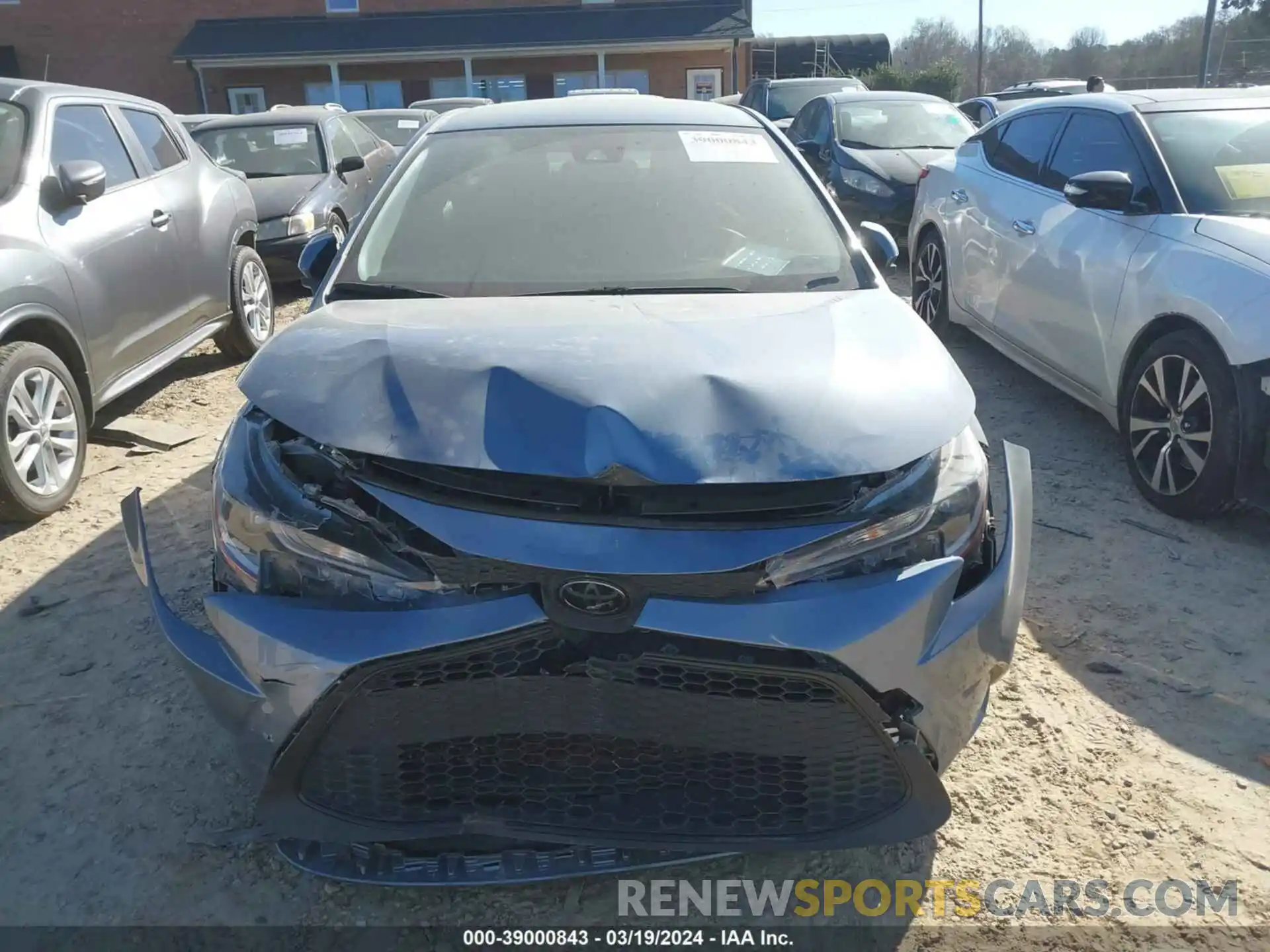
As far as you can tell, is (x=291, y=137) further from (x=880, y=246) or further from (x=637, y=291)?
(x=637, y=291)

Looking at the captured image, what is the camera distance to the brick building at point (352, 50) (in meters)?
28.0

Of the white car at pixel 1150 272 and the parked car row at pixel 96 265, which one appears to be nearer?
the white car at pixel 1150 272

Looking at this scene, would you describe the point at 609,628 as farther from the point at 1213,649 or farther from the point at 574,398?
the point at 1213,649

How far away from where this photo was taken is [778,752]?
1935 mm

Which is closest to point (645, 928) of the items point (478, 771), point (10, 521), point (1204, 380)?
point (478, 771)

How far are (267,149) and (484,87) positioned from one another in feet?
72.3

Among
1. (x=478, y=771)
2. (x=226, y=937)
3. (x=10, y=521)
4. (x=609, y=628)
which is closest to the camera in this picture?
(x=609, y=628)

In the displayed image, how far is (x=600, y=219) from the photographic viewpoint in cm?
310

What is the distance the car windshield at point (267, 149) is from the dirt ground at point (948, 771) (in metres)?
5.73

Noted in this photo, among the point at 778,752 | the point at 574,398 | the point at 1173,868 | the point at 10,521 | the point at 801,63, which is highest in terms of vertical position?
the point at 801,63

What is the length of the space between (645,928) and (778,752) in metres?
0.61

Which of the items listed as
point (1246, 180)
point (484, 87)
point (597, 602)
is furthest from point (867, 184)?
point (484, 87)

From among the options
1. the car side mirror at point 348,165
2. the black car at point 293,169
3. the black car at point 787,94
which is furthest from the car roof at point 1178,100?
the black car at point 787,94

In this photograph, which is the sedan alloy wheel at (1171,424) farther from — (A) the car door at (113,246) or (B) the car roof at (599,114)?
(A) the car door at (113,246)
